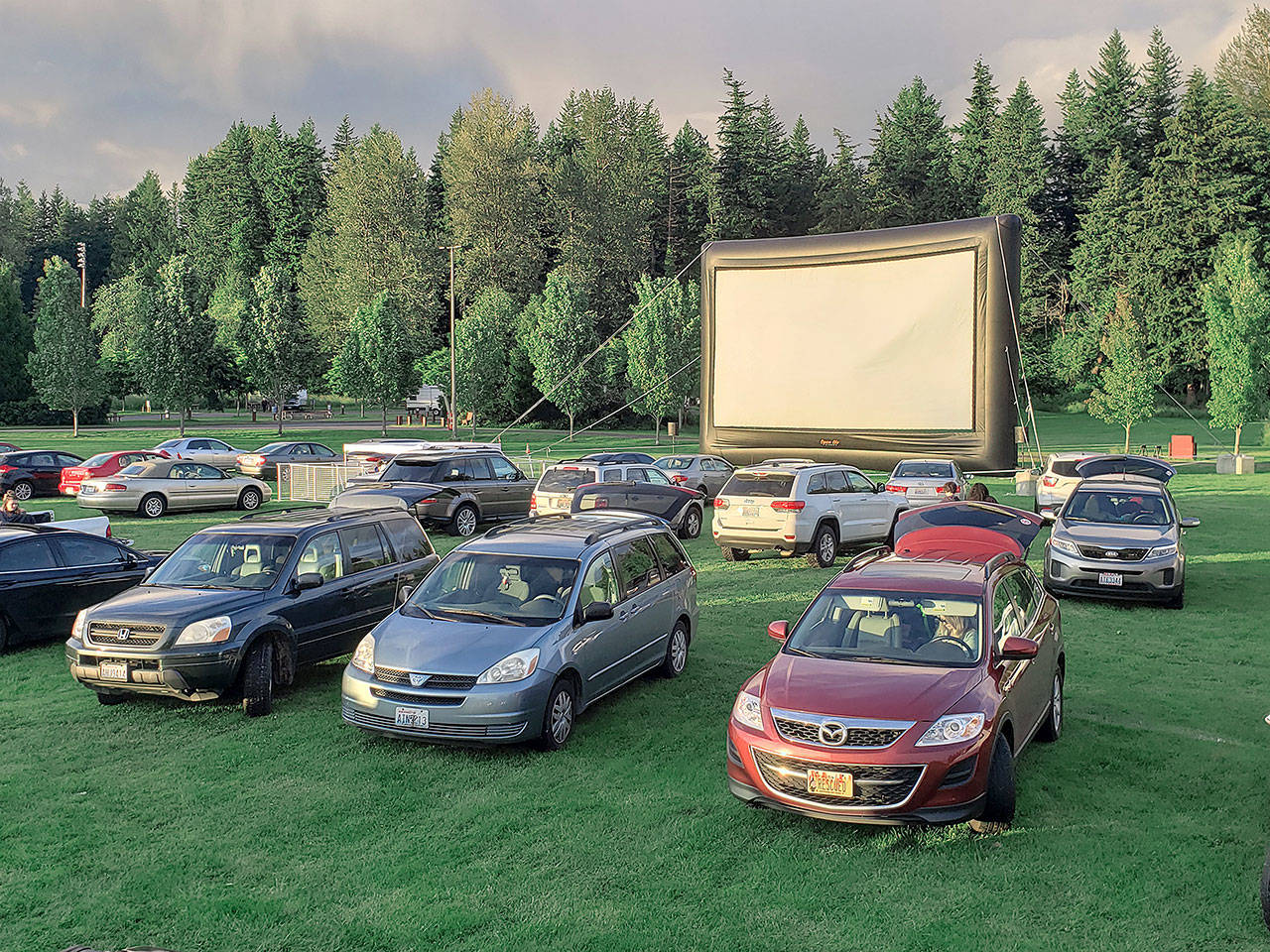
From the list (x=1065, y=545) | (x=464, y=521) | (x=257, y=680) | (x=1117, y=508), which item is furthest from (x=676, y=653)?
(x=464, y=521)

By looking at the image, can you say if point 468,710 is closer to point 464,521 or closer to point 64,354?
point 464,521

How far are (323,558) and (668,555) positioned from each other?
3.36 meters

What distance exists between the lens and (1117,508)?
48.4ft

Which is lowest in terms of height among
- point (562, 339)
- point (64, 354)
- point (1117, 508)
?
point (1117, 508)

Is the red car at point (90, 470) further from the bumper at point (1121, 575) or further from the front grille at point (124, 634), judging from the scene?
the bumper at point (1121, 575)

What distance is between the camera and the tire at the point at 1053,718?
7805 mm

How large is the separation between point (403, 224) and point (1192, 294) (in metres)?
51.2

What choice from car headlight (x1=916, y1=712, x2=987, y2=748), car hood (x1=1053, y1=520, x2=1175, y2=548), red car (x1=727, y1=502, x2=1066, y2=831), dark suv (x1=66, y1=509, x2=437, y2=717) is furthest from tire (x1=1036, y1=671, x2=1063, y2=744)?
car hood (x1=1053, y1=520, x2=1175, y2=548)

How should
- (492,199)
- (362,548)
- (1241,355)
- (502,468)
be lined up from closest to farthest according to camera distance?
(362,548) → (502,468) → (1241,355) → (492,199)

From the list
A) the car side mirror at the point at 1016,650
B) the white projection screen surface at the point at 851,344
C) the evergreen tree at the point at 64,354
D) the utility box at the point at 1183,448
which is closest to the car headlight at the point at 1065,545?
the car side mirror at the point at 1016,650

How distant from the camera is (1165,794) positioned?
688 centimetres

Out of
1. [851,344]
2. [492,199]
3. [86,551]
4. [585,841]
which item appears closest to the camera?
[585,841]

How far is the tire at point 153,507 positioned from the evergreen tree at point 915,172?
202 ft

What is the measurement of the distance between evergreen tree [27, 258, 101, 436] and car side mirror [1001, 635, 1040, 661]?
5037cm
